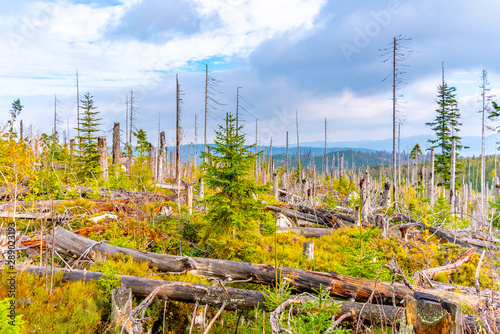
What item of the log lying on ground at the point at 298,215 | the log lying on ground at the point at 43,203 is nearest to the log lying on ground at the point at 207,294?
the log lying on ground at the point at 43,203

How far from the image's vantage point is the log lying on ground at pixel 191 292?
174 inches

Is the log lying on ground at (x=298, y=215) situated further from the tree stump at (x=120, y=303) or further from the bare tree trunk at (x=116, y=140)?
the bare tree trunk at (x=116, y=140)

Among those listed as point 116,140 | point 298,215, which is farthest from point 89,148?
point 298,215

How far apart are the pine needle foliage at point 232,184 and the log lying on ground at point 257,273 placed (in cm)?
154

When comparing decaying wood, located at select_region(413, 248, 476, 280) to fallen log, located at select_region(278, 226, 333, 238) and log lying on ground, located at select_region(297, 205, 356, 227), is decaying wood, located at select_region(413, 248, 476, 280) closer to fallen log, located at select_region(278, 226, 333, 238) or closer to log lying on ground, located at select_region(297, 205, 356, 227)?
fallen log, located at select_region(278, 226, 333, 238)

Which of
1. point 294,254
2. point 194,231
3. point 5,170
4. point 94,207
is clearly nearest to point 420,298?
point 294,254

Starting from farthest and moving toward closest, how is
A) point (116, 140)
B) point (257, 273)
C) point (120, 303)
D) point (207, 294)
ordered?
point (116, 140) < point (257, 273) < point (207, 294) < point (120, 303)

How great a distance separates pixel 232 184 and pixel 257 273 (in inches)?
97.9

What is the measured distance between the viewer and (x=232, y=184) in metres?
7.23

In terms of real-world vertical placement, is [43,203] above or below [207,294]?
above

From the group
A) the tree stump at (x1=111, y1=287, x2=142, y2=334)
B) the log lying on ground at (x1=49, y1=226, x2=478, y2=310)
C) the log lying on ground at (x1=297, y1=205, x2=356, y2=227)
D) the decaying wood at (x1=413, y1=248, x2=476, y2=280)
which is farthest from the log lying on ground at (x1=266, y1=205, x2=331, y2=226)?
the tree stump at (x1=111, y1=287, x2=142, y2=334)

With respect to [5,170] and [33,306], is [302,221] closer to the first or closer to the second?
[33,306]

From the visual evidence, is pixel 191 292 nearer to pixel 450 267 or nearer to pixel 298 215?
pixel 450 267

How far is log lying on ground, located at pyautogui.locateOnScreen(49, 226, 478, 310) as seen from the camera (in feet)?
15.2
